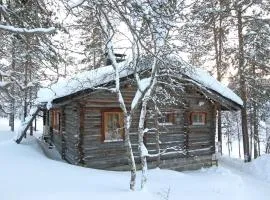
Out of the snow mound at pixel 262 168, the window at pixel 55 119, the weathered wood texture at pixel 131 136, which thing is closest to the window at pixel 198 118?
the weathered wood texture at pixel 131 136

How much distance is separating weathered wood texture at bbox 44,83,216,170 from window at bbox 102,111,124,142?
217 mm

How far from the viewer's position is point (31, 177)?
35.2 feet

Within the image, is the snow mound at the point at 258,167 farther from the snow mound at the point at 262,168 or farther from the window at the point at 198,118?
the window at the point at 198,118

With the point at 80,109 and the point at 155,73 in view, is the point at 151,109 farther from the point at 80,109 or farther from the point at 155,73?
the point at 155,73

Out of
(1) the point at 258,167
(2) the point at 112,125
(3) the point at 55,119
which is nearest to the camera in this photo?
(2) the point at 112,125

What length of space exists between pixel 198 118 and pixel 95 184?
8.25m

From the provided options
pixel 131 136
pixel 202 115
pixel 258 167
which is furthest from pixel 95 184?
pixel 258 167

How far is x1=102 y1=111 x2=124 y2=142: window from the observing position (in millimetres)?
14570

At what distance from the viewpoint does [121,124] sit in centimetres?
1487

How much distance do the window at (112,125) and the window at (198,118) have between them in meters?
3.92

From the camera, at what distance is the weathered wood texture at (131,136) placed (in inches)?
556

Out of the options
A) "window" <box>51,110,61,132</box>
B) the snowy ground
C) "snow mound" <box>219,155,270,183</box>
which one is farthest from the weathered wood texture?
"snow mound" <box>219,155,270,183</box>

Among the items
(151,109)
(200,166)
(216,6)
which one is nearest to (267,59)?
(216,6)

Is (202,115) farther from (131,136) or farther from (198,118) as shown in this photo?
(131,136)
